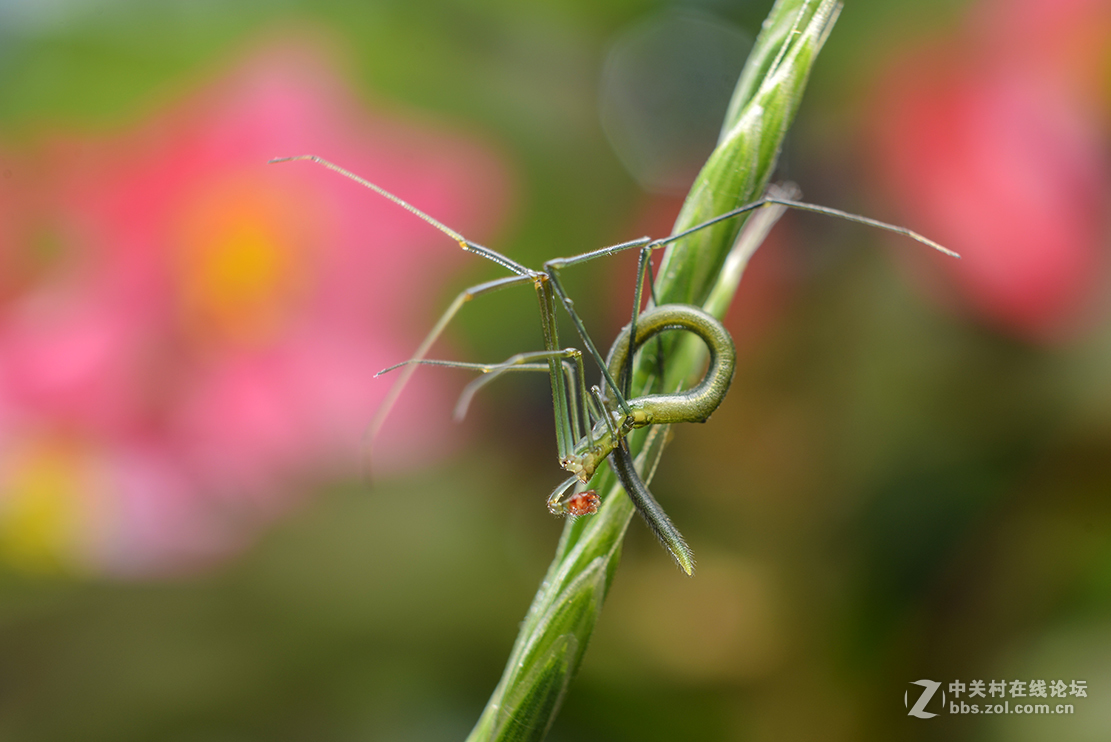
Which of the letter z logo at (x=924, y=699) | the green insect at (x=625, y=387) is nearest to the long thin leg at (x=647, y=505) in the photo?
the green insect at (x=625, y=387)

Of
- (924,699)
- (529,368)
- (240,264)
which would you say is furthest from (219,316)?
(924,699)

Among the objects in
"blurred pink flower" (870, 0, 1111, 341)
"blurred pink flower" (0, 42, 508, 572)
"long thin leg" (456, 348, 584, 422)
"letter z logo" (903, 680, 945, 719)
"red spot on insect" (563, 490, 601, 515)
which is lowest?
"red spot on insect" (563, 490, 601, 515)

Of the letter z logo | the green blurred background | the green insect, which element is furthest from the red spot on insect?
the letter z logo

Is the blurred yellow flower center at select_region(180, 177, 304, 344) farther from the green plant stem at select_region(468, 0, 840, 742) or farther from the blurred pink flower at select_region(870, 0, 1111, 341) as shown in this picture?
the blurred pink flower at select_region(870, 0, 1111, 341)

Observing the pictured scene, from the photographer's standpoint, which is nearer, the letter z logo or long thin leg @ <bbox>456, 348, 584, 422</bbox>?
long thin leg @ <bbox>456, 348, 584, 422</bbox>

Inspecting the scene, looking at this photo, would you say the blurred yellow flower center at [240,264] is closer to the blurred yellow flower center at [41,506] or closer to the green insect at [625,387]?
the blurred yellow flower center at [41,506]

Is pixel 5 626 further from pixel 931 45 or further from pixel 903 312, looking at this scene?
pixel 931 45

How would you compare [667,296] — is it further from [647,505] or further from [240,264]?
[240,264]
